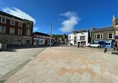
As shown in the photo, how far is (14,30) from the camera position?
3266cm

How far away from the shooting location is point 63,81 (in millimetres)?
3922

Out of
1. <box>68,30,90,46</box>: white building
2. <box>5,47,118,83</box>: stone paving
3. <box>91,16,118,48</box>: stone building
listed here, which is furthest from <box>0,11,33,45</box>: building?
<box>91,16,118,48</box>: stone building

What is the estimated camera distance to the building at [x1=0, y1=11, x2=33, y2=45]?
29.5 meters

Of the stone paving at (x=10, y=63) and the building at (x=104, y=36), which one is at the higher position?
the building at (x=104, y=36)

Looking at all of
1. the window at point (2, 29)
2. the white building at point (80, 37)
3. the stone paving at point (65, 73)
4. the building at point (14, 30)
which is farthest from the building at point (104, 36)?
the window at point (2, 29)

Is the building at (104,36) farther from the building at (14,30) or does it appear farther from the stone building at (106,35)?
the building at (14,30)

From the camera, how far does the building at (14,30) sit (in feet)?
96.7

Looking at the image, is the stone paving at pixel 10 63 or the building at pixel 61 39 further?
the building at pixel 61 39

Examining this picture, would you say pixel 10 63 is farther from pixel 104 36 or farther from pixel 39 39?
pixel 39 39

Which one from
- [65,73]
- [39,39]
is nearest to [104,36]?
[39,39]

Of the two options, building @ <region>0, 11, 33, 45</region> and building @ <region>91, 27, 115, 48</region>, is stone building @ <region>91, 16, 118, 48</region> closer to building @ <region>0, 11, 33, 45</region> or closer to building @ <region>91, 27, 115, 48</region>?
building @ <region>91, 27, 115, 48</region>

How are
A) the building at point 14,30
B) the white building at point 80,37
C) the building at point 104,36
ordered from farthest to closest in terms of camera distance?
the white building at point 80,37 → the building at point 104,36 → the building at point 14,30

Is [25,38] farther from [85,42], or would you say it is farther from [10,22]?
[85,42]

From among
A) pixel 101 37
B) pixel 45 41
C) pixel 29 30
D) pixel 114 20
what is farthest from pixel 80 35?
pixel 29 30
